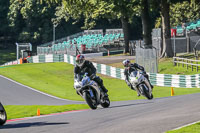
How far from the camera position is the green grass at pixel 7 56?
71.6 meters

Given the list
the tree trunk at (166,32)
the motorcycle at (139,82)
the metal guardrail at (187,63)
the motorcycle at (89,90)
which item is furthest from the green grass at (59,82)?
the motorcycle at (89,90)

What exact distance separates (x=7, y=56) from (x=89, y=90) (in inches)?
2319

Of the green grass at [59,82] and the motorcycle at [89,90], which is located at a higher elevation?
the motorcycle at [89,90]

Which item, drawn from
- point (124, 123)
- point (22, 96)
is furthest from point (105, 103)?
point (22, 96)

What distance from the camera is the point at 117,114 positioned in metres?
14.0

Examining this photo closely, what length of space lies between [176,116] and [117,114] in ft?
7.08

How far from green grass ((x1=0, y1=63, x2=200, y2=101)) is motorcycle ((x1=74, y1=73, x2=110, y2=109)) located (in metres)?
9.39

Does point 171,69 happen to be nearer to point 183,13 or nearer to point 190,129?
point 190,129

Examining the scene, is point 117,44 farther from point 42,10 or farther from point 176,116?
point 176,116

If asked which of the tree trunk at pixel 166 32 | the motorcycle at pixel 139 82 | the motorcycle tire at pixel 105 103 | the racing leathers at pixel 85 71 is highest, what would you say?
the tree trunk at pixel 166 32

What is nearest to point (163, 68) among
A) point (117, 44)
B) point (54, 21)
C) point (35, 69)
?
point (35, 69)

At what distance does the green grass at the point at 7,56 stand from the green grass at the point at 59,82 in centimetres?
2277

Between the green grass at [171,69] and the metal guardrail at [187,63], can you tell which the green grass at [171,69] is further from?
the metal guardrail at [187,63]

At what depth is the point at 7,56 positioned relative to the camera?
73000mm
